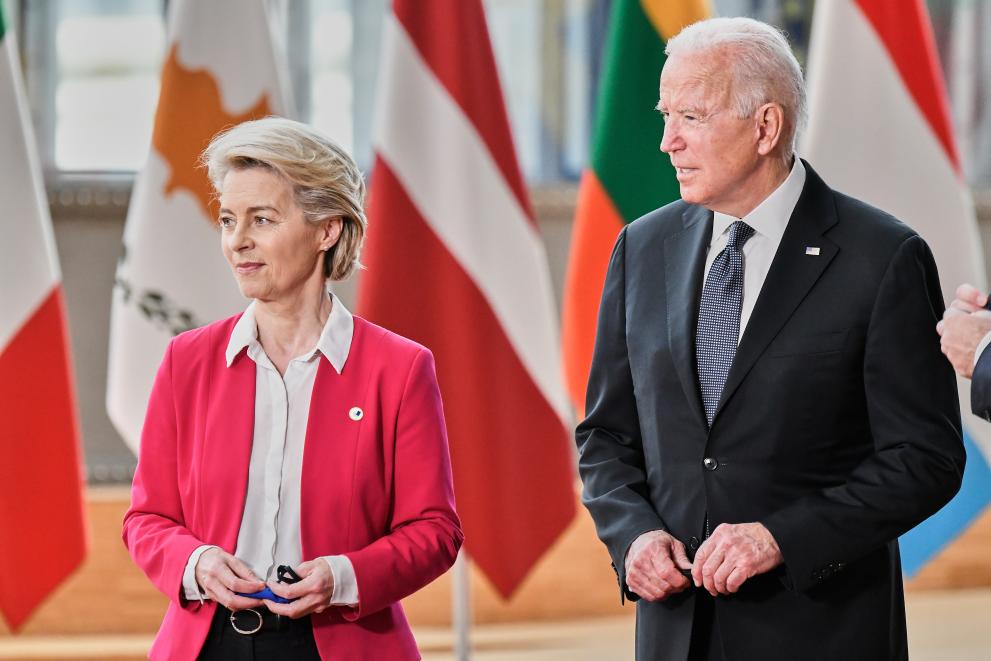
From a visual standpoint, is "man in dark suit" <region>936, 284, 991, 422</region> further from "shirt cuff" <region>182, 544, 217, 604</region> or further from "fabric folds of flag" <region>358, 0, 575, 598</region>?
"fabric folds of flag" <region>358, 0, 575, 598</region>

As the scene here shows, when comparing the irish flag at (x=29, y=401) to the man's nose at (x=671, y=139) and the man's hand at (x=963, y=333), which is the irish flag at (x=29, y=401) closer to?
the man's nose at (x=671, y=139)

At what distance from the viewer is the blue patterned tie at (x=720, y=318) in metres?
1.79

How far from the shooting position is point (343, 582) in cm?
159

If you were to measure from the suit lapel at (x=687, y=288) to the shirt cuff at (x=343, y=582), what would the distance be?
56 cm

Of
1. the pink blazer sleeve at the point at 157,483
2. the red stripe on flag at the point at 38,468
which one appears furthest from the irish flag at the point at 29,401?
the pink blazer sleeve at the point at 157,483

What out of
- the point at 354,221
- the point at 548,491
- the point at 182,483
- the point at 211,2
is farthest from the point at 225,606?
the point at 211,2

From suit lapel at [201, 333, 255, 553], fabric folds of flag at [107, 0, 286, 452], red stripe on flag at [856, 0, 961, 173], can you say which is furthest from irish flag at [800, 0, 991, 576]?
suit lapel at [201, 333, 255, 553]

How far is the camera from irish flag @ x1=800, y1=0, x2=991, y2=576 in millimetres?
3334

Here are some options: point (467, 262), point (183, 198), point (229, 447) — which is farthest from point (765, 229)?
point (183, 198)

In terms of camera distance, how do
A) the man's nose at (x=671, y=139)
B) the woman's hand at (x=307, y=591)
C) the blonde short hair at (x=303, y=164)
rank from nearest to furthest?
the woman's hand at (x=307, y=591)
the blonde short hair at (x=303, y=164)
the man's nose at (x=671, y=139)

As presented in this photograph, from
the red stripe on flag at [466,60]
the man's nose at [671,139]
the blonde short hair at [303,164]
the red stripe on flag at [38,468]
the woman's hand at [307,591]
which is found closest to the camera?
the woman's hand at [307,591]

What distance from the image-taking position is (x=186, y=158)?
3.42 m

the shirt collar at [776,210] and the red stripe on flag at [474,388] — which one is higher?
the shirt collar at [776,210]

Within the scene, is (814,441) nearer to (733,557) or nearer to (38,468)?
(733,557)
